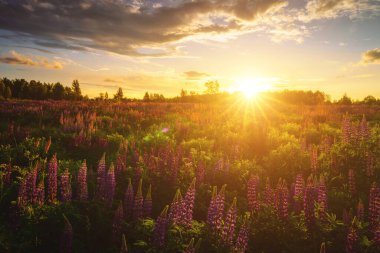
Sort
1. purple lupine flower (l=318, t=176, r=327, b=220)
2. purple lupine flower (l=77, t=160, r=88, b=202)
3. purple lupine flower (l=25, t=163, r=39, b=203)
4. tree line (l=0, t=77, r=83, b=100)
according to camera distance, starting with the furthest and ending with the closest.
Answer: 1. tree line (l=0, t=77, r=83, b=100)
2. purple lupine flower (l=318, t=176, r=327, b=220)
3. purple lupine flower (l=77, t=160, r=88, b=202)
4. purple lupine flower (l=25, t=163, r=39, b=203)

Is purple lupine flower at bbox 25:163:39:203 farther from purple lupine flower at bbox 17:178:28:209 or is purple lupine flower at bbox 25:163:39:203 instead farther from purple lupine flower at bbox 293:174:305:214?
purple lupine flower at bbox 293:174:305:214

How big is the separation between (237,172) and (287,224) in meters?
3.05

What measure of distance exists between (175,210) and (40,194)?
209 centimetres

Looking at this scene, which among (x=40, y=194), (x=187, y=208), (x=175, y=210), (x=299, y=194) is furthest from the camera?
(x=299, y=194)

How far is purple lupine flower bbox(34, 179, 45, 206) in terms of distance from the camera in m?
4.34

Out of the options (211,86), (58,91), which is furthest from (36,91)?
(211,86)

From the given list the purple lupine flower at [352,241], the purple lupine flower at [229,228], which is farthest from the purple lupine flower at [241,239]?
the purple lupine flower at [352,241]

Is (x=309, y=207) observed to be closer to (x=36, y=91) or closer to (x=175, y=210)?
(x=175, y=210)

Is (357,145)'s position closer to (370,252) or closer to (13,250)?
(370,252)

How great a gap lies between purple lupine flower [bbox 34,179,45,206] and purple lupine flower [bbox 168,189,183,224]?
6.26 feet

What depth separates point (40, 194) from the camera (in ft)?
14.8

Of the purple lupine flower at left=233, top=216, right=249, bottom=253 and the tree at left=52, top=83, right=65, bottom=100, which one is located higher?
the tree at left=52, top=83, right=65, bottom=100

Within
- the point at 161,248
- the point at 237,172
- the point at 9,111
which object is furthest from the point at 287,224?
the point at 9,111

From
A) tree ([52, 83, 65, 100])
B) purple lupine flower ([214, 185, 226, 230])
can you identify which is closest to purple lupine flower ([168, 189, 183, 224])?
purple lupine flower ([214, 185, 226, 230])
